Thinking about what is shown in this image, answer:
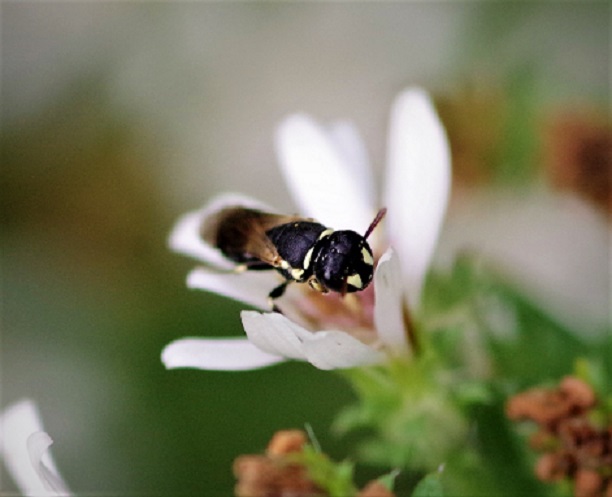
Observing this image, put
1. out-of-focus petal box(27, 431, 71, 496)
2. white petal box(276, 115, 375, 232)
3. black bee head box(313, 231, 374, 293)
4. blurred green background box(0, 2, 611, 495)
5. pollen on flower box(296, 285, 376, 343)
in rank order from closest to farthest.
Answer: out-of-focus petal box(27, 431, 71, 496) → black bee head box(313, 231, 374, 293) → pollen on flower box(296, 285, 376, 343) → white petal box(276, 115, 375, 232) → blurred green background box(0, 2, 611, 495)

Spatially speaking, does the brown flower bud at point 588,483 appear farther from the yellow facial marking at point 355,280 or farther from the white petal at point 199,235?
the white petal at point 199,235

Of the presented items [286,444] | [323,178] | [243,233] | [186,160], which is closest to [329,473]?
[286,444]

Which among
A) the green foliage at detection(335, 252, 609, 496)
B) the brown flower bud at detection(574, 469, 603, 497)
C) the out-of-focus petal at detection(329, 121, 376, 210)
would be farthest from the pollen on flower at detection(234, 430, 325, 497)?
the out-of-focus petal at detection(329, 121, 376, 210)

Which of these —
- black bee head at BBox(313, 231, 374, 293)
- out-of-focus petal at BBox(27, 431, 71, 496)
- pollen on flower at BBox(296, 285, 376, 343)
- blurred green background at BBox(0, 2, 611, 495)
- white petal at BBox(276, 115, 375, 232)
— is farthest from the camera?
blurred green background at BBox(0, 2, 611, 495)

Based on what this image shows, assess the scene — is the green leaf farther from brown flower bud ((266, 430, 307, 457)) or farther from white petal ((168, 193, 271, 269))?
white petal ((168, 193, 271, 269))

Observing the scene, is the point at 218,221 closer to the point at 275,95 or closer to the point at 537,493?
the point at 537,493

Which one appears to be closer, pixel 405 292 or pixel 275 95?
pixel 405 292

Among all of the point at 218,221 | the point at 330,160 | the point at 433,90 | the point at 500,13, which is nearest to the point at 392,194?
the point at 330,160
